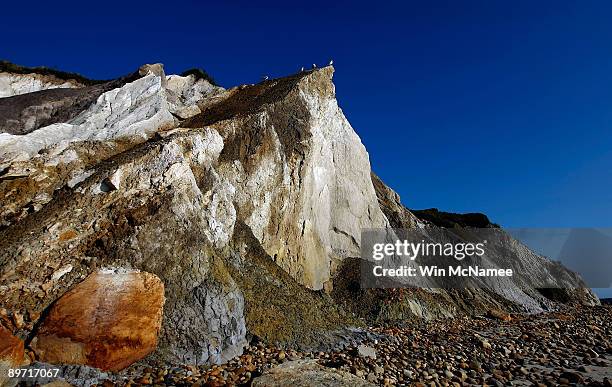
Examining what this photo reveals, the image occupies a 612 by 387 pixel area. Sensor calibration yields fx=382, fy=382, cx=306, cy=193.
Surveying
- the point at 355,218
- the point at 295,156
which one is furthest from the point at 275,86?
the point at 355,218

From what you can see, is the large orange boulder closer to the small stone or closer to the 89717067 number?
the 89717067 number

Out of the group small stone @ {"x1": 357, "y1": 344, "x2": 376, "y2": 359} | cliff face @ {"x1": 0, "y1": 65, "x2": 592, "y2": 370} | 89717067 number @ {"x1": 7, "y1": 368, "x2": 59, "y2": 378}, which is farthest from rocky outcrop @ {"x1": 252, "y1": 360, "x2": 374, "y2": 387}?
89717067 number @ {"x1": 7, "y1": 368, "x2": 59, "y2": 378}

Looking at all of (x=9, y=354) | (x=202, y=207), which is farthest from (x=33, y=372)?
(x=202, y=207)

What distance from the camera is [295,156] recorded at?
24.0 m

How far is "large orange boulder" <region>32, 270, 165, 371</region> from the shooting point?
9461mm

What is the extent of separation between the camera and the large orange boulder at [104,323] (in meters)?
9.46

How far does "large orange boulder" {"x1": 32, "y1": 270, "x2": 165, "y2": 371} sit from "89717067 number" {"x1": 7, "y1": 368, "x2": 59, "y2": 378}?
42cm

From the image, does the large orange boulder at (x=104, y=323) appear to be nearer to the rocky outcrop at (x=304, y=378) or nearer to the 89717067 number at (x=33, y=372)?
the 89717067 number at (x=33, y=372)

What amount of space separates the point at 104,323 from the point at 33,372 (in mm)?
1748

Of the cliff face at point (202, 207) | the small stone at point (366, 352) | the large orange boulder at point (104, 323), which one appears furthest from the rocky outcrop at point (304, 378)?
the large orange boulder at point (104, 323)

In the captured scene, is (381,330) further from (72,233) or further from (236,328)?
(72,233)

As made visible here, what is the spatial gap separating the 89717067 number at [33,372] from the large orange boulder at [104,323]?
0.42 metres

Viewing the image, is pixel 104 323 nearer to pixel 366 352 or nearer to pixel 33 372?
pixel 33 372

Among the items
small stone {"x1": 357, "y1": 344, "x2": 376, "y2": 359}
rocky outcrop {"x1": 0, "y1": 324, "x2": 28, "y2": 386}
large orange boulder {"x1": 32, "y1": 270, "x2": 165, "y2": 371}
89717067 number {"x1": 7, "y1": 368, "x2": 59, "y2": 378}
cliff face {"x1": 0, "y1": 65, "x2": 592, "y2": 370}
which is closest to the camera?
rocky outcrop {"x1": 0, "y1": 324, "x2": 28, "y2": 386}
